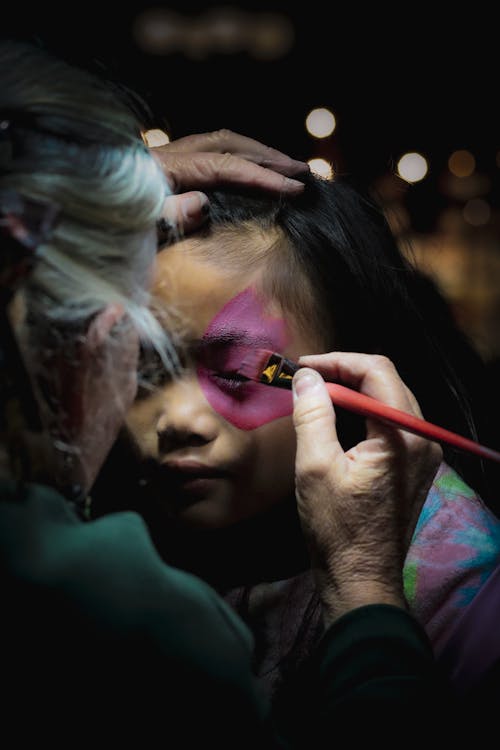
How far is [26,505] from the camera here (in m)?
0.64

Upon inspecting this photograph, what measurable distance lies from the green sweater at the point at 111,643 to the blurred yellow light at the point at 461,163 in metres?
2.77

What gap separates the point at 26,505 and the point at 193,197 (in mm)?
588

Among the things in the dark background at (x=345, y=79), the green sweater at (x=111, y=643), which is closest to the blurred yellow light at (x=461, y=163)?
the dark background at (x=345, y=79)

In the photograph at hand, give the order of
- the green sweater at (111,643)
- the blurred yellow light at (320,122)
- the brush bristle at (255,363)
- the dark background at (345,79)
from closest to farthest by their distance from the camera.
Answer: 1. the green sweater at (111,643)
2. the brush bristle at (255,363)
3. the dark background at (345,79)
4. the blurred yellow light at (320,122)

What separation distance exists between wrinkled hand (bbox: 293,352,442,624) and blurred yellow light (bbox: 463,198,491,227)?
346cm

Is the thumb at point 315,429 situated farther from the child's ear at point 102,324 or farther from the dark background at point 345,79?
the dark background at point 345,79

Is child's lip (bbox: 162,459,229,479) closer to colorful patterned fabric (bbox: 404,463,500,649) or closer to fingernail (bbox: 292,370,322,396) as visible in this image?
fingernail (bbox: 292,370,322,396)

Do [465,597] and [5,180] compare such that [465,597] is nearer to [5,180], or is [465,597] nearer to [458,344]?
[458,344]

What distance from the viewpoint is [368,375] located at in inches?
38.6

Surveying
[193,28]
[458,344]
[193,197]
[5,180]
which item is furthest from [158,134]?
[5,180]

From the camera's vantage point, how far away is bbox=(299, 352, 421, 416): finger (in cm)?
95

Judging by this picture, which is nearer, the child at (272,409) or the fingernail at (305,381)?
the fingernail at (305,381)

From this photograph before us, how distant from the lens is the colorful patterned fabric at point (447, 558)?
994 millimetres

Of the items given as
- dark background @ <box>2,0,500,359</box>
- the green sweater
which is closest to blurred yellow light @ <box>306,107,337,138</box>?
dark background @ <box>2,0,500,359</box>
